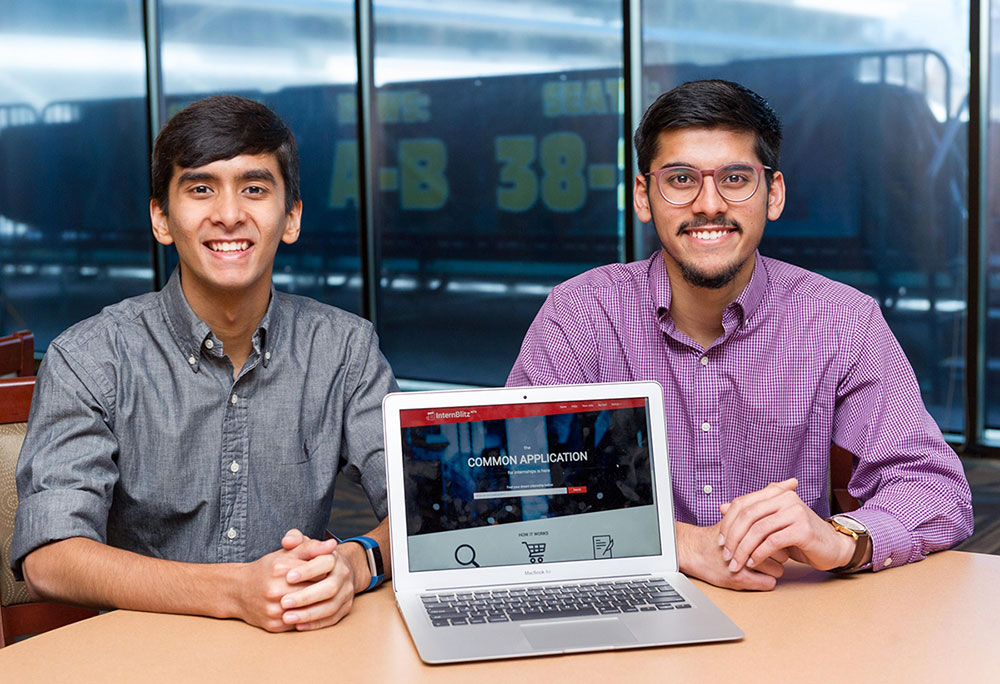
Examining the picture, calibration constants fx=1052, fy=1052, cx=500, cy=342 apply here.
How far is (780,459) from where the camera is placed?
1.87 meters

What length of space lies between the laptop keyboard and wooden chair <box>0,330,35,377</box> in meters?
1.72

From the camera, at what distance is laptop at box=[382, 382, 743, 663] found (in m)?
1.37

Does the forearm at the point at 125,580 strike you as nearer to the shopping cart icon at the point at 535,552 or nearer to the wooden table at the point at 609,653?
the wooden table at the point at 609,653

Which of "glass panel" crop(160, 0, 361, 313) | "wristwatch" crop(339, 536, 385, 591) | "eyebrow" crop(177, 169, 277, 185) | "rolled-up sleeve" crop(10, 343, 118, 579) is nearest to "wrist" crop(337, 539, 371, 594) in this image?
"wristwatch" crop(339, 536, 385, 591)

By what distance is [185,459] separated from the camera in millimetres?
1688

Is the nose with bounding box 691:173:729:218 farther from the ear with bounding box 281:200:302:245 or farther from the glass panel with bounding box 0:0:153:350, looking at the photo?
the glass panel with bounding box 0:0:153:350

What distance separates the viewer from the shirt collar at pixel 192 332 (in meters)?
1.72

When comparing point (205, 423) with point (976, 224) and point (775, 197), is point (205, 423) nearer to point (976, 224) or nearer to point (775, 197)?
point (775, 197)

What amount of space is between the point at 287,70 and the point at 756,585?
6.08m

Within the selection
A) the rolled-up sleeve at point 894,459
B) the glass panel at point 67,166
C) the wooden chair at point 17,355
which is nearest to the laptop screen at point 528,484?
the rolled-up sleeve at point 894,459

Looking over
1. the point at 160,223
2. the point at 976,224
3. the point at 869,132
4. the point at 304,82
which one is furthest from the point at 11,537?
the point at 304,82

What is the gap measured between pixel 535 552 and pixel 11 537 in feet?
2.79

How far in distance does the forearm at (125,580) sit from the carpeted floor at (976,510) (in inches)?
92.3

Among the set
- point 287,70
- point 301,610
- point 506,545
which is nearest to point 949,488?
point 506,545
